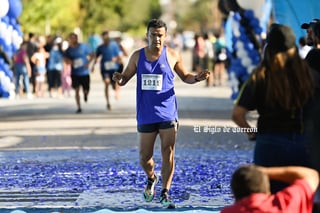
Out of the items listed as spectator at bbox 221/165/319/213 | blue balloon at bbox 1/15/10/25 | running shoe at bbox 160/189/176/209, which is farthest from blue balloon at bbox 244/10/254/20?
spectator at bbox 221/165/319/213

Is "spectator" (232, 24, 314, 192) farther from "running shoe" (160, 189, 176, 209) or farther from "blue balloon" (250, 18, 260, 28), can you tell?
"blue balloon" (250, 18, 260, 28)

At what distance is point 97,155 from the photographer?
14789 millimetres

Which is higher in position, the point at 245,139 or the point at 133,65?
the point at 133,65

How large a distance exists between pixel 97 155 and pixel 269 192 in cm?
874

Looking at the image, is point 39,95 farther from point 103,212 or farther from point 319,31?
point 319,31

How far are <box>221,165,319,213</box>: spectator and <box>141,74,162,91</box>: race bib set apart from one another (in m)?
3.58

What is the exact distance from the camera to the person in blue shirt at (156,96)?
32.5ft

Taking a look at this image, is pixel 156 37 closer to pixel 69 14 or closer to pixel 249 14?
pixel 249 14

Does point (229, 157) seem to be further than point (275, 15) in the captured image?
No

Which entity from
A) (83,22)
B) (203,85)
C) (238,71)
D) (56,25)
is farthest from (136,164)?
(83,22)

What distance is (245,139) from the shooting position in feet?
56.4

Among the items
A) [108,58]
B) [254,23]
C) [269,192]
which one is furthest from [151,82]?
[108,58]

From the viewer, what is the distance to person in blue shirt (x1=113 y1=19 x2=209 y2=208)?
9.91m

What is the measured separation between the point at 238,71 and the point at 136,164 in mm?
8672
